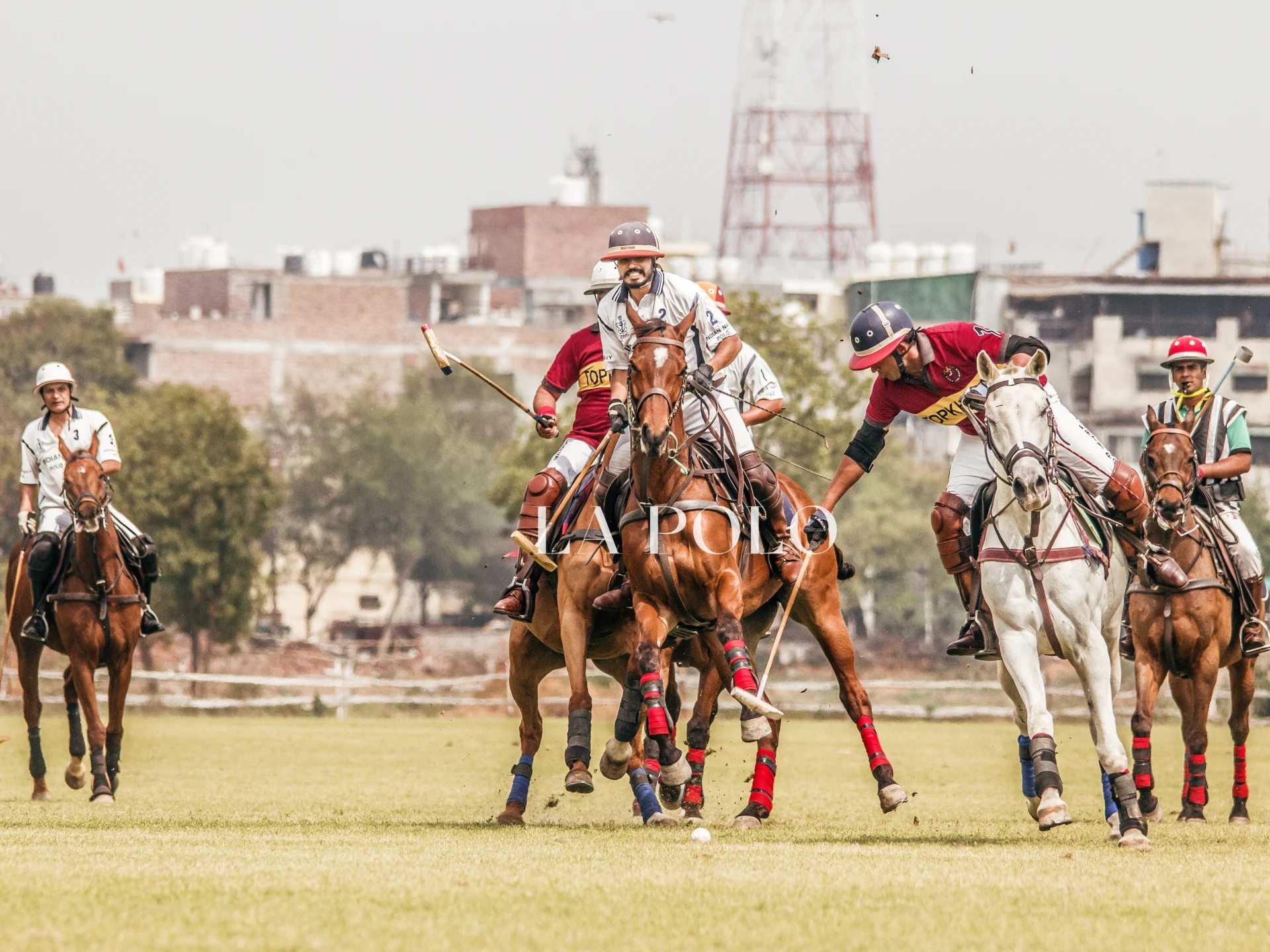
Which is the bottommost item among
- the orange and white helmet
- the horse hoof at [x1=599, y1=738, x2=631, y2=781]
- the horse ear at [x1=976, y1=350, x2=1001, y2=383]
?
the horse hoof at [x1=599, y1=738, x2=631, y2=781]

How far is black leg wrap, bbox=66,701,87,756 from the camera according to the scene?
62.3ft

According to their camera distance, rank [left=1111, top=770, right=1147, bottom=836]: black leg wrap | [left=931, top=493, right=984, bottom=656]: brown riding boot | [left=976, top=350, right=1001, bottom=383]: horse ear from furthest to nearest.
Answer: [left=931, top=493, right=984, bottom=656]: brown riding boot, [left=976, top=350, right=1001, bottom=383]: horse ear, [left=1111, top=770, right=1147, bottom=836]: black leg wrap

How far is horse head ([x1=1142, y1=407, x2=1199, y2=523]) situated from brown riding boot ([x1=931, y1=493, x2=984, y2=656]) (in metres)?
1.39

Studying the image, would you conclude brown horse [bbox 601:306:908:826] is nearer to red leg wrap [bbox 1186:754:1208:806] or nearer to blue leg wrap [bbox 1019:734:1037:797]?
blue leg wrap [bbox 1019:734:1037:797]

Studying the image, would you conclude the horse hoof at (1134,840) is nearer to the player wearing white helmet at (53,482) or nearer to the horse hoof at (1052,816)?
the horse hoof at (1052,816)

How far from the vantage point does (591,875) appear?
10.7 metres

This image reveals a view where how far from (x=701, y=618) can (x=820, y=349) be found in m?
58.5

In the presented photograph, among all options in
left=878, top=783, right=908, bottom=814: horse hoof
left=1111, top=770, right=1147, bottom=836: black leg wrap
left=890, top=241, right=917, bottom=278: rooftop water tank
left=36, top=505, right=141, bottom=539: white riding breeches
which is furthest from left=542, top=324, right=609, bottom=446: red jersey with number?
left=890, top=241, right=917, bottom=278: rooftop water tank

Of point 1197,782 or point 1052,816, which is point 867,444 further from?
point 1197,782

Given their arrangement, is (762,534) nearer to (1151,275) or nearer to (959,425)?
(959,425)

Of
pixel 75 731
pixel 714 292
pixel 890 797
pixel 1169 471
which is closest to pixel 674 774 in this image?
pixel 890 797

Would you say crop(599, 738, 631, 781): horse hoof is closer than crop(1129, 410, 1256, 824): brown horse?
Yes

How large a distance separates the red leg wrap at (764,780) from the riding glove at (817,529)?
56.6 inches

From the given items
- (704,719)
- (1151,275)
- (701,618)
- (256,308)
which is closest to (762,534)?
(701,618)
